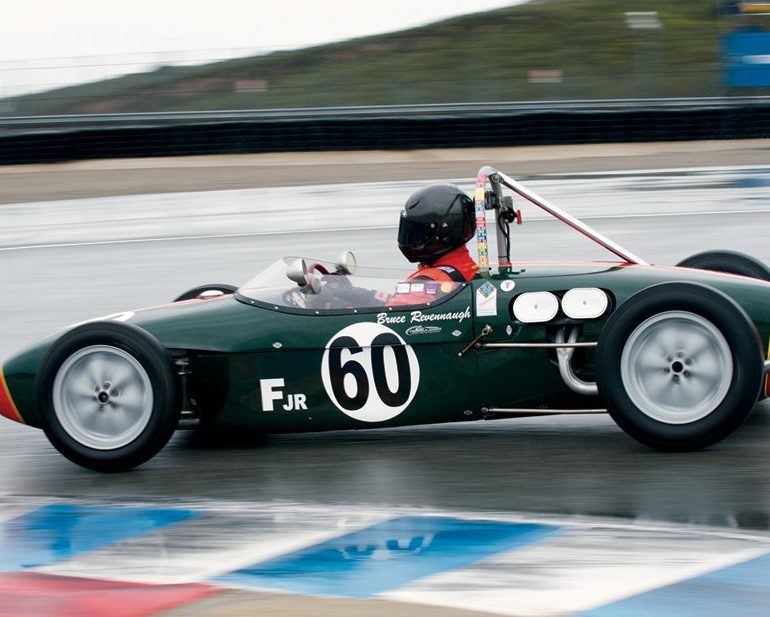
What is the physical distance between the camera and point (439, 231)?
18.0ft

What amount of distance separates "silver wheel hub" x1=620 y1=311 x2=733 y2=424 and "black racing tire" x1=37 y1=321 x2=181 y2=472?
6.15 feet

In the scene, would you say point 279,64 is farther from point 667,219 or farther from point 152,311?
point 152,311

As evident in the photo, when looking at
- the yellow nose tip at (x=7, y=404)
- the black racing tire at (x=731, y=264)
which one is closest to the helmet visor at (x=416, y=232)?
the black racing tire at (x=731, y=264)

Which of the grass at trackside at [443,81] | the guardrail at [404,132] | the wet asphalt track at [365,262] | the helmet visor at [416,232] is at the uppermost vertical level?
the grass at trackside at [443,81]

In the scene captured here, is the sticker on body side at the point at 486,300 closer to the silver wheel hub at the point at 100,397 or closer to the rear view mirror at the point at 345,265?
the rear view mirror at the point at 345,265

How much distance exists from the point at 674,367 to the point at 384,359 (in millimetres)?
1192

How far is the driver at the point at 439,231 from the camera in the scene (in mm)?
5484

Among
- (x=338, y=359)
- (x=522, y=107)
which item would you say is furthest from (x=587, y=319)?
(x=522, y=107)

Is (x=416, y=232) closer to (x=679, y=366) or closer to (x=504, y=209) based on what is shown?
(x=504, y=209)

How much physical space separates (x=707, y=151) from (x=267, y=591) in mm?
15186

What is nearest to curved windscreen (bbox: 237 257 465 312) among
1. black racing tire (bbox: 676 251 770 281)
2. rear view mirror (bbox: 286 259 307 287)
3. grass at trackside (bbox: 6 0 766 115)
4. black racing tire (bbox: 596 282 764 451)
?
rear view mirror (bbox: 286 259 307 287)

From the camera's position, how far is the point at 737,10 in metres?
22.5

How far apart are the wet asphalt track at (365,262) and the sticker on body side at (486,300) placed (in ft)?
1.92

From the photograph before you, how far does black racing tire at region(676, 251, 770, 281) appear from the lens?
5.82 metres
